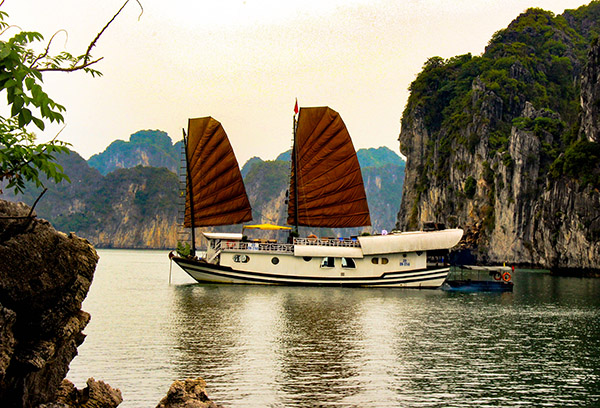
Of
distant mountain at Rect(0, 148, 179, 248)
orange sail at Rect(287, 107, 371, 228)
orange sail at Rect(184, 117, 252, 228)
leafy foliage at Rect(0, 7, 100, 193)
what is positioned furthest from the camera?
distant mountain at Rect(0, 148, 179, 248)

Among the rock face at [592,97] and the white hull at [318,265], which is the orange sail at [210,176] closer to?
the white hull at [318,265]

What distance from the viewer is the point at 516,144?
216 ft

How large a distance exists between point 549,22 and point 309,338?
282 feet

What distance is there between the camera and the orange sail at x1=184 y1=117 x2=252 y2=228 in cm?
3659

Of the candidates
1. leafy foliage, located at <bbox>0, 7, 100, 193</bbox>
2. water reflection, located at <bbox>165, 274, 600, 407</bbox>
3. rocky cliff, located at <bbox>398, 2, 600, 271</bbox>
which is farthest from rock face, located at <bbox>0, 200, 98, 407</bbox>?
rocky cliff, located at <bbox>398, 2, 600, 271</bbox>

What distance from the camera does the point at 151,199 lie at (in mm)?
181375

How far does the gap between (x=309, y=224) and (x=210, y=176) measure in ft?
22.6

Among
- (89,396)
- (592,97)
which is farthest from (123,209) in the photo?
(89,396)

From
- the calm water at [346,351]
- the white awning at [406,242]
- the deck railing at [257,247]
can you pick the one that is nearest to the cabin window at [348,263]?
the white awning at [406,242]

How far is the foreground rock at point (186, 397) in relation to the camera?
23.4 ft

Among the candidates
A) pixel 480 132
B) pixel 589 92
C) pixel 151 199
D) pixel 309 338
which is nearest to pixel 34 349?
pixel 309 338

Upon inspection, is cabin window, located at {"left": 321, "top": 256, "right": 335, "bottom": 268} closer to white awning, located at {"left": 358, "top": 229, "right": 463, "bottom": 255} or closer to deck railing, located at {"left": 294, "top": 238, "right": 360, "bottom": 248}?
deck railing, located at {"left": 294, "top": 238, "right": 360, "bottom": 248}

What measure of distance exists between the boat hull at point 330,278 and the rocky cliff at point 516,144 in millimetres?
22143

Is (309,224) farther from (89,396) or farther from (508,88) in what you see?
(508,88)
